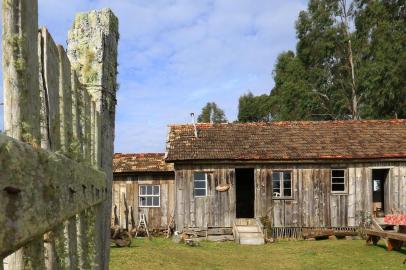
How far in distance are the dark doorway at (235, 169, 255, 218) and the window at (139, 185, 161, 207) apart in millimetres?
5187

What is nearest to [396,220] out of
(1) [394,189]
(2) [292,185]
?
(1) [394,189]

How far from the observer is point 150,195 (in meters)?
21.7

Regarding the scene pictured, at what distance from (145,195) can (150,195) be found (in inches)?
9.7

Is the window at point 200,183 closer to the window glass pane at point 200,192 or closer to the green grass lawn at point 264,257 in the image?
the window glass pane at point 200,192

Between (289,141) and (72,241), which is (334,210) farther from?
(72,241)

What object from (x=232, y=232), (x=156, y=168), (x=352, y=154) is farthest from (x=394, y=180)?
(x=156, y=168)

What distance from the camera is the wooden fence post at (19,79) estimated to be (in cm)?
128

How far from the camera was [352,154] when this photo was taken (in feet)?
62.6

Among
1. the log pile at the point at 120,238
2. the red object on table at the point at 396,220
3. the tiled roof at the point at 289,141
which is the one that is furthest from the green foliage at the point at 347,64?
the log pile at the point at 120,238

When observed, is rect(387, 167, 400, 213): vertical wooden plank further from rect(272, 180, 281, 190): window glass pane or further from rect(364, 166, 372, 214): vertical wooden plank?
rect(272, 180, 281, 190): window glass pane

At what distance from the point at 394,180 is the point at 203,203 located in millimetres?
8387

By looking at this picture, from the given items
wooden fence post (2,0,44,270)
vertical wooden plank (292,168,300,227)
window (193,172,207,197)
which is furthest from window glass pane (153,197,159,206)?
wooden fence post (2,0,44,270)

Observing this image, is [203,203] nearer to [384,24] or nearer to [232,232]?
[232,232]

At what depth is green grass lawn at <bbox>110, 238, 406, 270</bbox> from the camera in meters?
12.4
